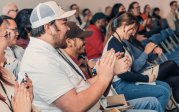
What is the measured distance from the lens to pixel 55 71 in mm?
1663

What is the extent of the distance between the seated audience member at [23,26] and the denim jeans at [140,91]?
39.3 inches

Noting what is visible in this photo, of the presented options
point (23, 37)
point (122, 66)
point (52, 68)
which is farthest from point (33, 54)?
point (23, 37)

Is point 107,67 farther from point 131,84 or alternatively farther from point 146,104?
point 131,84

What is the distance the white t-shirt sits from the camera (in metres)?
Answer: 1.64

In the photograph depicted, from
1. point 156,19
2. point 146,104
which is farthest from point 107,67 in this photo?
point 156,19

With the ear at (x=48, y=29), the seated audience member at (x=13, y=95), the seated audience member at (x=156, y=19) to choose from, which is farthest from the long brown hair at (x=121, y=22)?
the seated audience member at (x=156, y=19)

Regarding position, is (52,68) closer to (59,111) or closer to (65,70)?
(65,70)

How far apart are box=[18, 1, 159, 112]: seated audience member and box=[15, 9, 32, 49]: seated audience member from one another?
1233 millimetres

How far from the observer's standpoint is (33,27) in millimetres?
1822

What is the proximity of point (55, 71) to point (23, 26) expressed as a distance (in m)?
1.65

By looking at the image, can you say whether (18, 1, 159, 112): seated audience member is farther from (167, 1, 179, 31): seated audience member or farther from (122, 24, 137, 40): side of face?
(167, 1, 179, 31): seated audience member

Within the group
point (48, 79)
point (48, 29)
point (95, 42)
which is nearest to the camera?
point (48, 79)

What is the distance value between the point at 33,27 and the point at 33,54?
0.18 metres

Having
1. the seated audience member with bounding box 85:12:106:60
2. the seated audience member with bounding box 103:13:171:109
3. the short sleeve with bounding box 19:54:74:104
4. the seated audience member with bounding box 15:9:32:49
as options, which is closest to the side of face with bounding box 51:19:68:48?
the short sleeve with bounding box 19:54:74:104
